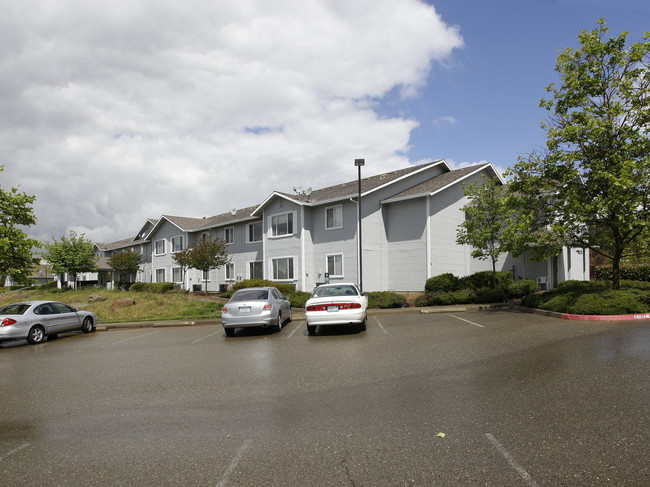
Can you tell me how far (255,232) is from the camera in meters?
32.7

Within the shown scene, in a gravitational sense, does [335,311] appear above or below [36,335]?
above

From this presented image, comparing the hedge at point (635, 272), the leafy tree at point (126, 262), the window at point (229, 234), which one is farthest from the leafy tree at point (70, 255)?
the hedge at point (635, 272)

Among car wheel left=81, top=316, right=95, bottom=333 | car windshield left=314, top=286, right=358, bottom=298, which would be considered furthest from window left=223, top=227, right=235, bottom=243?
car windshield left=314, top=286, right=358, bottom=298

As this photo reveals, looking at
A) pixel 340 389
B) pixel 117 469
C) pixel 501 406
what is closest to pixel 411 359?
pixel 340 389

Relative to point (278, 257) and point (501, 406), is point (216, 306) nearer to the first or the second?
point (278, 257)

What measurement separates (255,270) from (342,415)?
27062mm

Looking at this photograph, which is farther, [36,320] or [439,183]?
[439,183]

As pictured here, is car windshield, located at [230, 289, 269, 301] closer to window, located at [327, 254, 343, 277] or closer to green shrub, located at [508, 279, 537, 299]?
window, located at [327, 254, 343, 277]

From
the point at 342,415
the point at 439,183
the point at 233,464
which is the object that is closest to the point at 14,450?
the point at 233,464

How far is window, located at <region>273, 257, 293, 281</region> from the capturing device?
92.1 feet

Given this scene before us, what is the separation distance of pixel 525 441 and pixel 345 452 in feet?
6.20

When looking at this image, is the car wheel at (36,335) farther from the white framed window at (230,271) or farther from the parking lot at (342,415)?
the white framed window at (230,271)

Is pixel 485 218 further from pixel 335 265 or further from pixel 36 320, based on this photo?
pixel 36 320

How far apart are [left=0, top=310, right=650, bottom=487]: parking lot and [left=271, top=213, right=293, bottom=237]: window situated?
17884 mm
